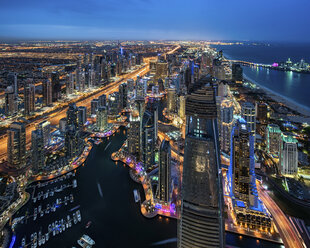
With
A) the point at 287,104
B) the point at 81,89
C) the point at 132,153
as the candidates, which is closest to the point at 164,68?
the point at 81,89

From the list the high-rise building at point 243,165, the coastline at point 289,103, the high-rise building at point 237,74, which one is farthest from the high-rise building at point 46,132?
the high-rise building at point 237,74

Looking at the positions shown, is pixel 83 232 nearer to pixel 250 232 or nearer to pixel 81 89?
pixel 250 232

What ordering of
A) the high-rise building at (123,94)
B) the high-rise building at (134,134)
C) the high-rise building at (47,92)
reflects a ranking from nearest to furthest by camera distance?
the high-rise building at (134,134)
the high-rise building at (123,94)
the high-rise building at (47,92)

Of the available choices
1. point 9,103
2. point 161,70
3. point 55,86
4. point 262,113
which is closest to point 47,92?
point 55,86

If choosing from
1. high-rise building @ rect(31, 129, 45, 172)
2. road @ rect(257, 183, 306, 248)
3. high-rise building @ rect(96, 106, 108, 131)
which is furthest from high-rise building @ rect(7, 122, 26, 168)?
road @ rect(257, 183, 306, 248)

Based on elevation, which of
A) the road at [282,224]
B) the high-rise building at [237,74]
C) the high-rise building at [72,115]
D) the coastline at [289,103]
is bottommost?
the road at [282,224]

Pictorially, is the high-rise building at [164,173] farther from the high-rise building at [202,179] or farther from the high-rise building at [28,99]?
the high-rise building at [28,99]

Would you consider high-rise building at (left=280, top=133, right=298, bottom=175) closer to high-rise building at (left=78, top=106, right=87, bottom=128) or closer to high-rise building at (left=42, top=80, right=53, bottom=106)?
high-rise building at (left=78, top=106, right=87, bottom=128)
